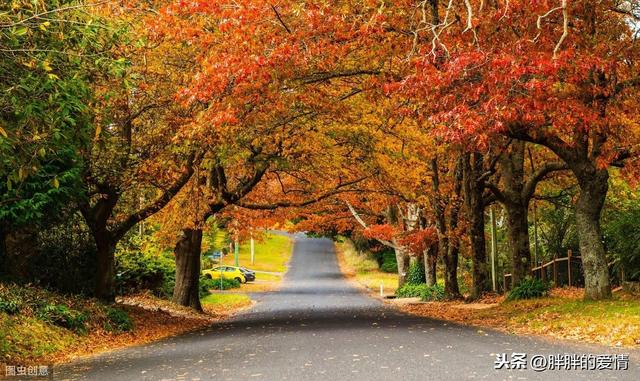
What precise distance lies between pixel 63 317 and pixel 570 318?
11.0 metres

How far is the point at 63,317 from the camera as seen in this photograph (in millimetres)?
15570

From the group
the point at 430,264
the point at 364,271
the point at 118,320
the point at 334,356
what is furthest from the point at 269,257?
the point at 334,356

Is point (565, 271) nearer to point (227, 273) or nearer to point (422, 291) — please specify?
point (422, 291)

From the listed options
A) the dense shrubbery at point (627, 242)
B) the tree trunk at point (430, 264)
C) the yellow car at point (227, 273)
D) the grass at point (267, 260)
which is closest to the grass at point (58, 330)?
the dense shrubbery at point (627, 242)

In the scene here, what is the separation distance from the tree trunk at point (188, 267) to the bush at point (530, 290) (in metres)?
11.4

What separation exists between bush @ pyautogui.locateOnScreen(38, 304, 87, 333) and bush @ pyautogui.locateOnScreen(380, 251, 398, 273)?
1900 inches

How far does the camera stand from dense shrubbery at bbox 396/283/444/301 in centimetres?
3188

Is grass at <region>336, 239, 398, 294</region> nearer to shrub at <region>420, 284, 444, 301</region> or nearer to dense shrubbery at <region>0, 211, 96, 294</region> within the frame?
shrub at <region>420, 284, 444, 301</region>

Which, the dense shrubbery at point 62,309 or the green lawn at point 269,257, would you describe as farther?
the green lawn at point 269,257

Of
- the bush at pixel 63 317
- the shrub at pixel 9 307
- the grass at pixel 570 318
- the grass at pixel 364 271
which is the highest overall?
the shrub at pixel 9 307

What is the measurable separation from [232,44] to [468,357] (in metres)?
8.74

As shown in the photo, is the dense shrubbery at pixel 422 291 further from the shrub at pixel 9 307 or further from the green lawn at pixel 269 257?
the green lawn at pixel 269 257

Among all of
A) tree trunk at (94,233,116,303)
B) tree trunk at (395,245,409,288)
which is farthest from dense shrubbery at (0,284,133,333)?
tree trunk at (395,245,409,288)

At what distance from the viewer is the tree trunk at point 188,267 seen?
85.5 feet
